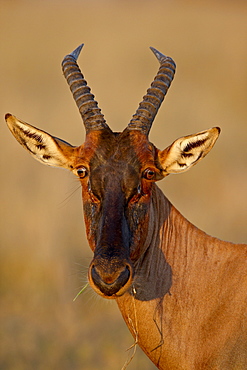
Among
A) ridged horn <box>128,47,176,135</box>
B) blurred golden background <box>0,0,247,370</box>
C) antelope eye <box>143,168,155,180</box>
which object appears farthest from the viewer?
blurred golden background <box>0,0,247,370</box>

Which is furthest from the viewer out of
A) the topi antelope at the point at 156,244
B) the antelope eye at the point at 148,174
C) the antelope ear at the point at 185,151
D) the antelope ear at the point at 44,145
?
the antelope ear at the point at 44,145

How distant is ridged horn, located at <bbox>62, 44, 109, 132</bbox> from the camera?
8.23m

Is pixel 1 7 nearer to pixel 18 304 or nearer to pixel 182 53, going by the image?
pixel 182 53

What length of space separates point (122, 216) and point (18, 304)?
300 inches

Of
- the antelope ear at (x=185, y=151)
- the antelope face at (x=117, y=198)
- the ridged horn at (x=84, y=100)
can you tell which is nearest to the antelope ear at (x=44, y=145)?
the antelope face at (x=117, y=198)

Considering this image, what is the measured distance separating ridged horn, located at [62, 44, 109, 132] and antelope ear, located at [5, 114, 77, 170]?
38 cm

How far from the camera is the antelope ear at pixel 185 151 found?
7.97 meters

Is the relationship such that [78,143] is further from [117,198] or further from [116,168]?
[117,198]

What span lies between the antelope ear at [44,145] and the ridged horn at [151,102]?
0.84 meters

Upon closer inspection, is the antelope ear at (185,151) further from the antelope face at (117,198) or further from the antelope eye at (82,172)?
the antelope eye at (82,172)

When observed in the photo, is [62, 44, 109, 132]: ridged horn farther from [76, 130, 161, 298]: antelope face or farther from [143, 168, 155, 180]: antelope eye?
[143, 168, 155, 180]: antelope eye

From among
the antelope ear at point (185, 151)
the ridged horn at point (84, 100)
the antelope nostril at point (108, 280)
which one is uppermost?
the ridged horn at point (84, 100)

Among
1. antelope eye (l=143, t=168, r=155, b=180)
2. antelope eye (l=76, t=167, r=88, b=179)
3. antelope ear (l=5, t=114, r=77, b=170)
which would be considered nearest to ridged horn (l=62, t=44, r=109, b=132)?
antelope ear (l=5, t=114, r=77, b=170)

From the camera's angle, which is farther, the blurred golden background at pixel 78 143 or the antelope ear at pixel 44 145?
the blurred golden background at pixel 78 143
